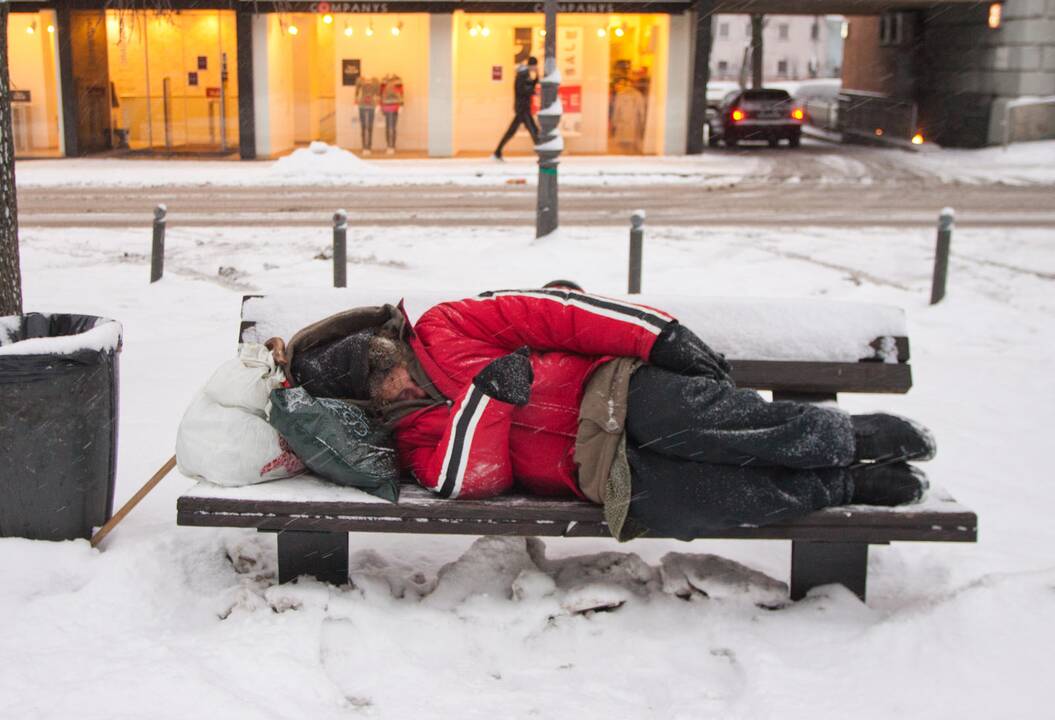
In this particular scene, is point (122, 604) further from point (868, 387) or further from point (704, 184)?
point (704, 184)

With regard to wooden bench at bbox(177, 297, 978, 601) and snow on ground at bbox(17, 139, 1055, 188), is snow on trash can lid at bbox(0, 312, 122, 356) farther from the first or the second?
snow on ground at bbox(17, 139, 1055, 188)

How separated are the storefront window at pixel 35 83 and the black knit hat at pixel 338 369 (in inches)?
954

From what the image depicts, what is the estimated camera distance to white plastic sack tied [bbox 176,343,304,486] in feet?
13.5

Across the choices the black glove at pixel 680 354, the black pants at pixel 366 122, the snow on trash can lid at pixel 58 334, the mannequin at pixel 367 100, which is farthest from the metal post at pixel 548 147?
the black pants at pixel 366 122

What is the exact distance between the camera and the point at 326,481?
4.21 meters

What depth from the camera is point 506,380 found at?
3.91 metres

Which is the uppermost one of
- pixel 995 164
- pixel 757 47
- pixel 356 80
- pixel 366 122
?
pixel 757 47

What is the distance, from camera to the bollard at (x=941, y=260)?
9.86 meters

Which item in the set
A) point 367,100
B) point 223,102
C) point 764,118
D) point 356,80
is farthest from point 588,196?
point 764,118

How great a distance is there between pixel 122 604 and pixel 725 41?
8102 centimetres

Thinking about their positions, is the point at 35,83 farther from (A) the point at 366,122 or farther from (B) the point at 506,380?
(B) the point at 506,380

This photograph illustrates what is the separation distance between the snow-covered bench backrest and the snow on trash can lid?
21.7 inches

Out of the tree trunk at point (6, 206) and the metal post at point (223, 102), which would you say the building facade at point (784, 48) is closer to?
the metal post at point (223, 102)

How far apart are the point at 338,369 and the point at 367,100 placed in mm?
23723
